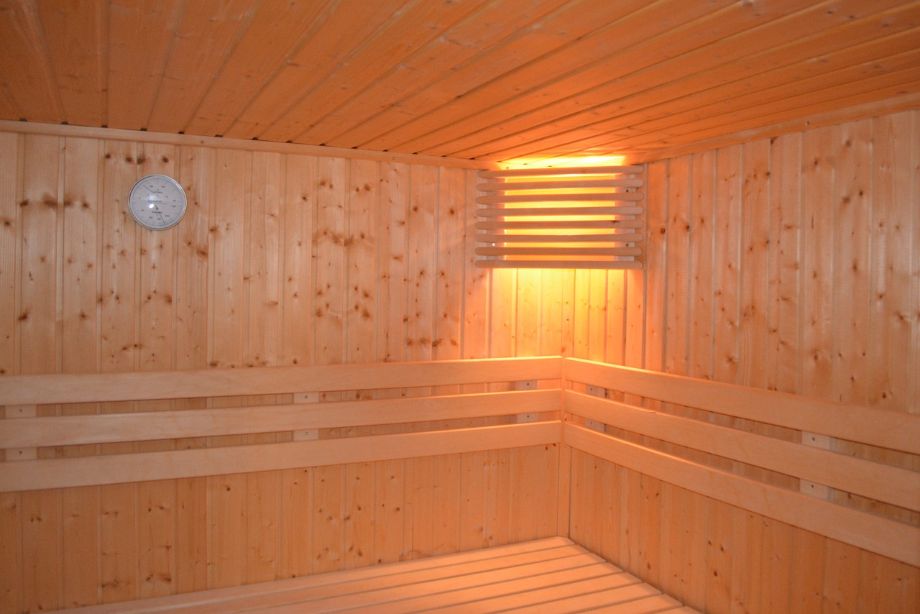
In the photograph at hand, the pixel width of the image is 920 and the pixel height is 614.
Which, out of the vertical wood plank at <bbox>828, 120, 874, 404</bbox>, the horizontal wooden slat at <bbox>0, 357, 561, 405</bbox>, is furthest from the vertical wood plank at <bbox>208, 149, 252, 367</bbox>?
the vertical wood plank at <bbox>828, 120, 874, 404</bbox>

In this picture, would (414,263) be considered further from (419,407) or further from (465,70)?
(465,70)

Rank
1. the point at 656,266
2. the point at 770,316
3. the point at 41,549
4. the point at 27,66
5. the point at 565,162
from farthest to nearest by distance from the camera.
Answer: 1. the point at 565,162
2. the point at 656,266
3. the point at 41,549
4. the point at 770,316
5. the point at 27,66

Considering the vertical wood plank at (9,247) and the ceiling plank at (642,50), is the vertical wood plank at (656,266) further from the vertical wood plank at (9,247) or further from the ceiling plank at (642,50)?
the vertical wood plank at (9,247)

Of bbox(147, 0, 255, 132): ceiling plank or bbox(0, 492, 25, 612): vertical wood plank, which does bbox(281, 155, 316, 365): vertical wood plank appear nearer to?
bbox(147, 0, 255, 132): ceiling plank

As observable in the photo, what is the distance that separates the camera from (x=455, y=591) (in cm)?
375

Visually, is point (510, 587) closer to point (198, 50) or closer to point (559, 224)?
point (559, 224)

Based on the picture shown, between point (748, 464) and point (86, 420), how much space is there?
298cm

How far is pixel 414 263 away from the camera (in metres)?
4.23

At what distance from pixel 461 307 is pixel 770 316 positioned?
5.57ft

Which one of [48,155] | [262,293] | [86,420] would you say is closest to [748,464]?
[262,293]

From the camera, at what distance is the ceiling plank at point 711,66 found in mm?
1976

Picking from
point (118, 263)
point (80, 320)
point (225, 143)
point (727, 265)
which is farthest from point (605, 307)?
point (80, 320)

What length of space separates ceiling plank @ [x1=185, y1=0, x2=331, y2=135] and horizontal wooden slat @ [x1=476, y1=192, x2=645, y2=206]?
5.28 ft

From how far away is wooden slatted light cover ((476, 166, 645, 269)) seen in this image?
13.5 ft
